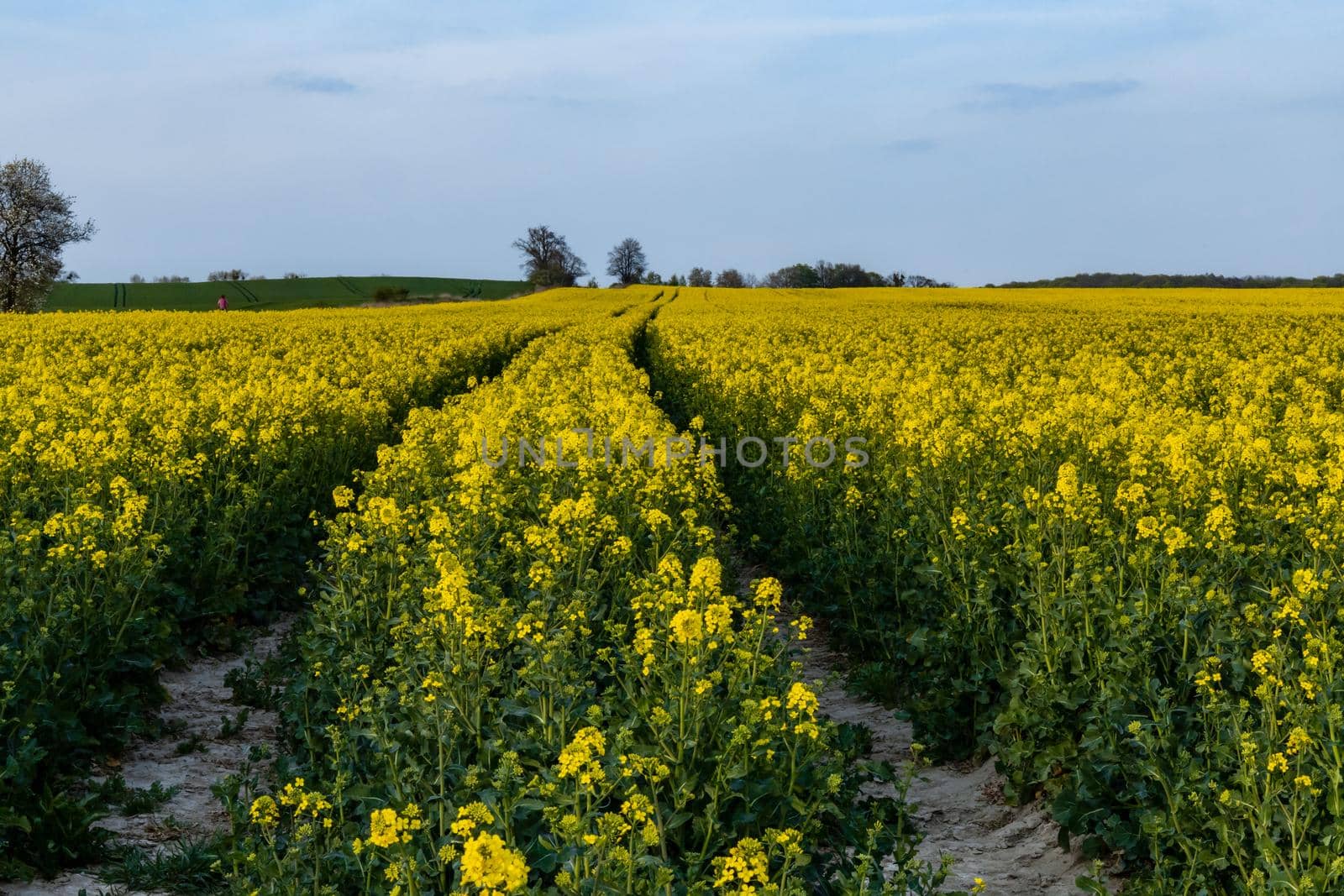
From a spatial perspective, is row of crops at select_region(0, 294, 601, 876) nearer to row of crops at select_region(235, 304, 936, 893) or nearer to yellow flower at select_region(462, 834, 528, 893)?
row of crops at select_region(235, 304, 936, 893)

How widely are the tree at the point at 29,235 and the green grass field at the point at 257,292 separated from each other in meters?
10.6

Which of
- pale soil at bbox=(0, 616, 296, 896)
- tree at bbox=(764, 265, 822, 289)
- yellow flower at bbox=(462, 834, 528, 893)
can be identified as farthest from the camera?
tree at bbox=(764, 265, 822, 289)

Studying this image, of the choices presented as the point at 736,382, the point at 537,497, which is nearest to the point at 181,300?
the point at 736,382

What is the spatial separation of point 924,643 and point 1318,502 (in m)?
2.69

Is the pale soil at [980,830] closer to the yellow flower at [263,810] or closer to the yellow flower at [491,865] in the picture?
the yellow flower at [263,810]

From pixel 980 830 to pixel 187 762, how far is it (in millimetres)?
5307

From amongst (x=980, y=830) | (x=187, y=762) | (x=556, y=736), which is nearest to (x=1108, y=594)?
(x=980, y=830)

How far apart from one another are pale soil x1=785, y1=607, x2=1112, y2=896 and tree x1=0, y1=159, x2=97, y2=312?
7171cm

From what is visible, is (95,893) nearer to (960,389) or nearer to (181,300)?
(960,389)

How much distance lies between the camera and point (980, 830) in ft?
22.1

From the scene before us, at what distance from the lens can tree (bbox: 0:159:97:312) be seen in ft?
221

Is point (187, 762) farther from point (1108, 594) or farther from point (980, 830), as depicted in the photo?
point (1108, 594)

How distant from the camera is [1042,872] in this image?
6.17 metres

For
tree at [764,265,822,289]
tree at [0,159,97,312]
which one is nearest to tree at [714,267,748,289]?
tree at [764,265,822,289]
